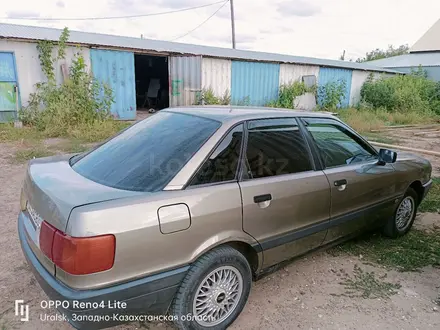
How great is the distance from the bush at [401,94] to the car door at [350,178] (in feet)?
55.4

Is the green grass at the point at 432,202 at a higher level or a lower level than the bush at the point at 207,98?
lower

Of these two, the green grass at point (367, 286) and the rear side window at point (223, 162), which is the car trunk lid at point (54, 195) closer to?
the rear side window at point (223, 162)

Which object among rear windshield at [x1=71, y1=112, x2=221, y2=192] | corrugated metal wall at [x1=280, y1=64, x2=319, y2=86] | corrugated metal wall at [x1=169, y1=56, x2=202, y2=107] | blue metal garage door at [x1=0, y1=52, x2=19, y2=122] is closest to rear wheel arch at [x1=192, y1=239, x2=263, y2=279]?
rear windshield at [x1=71, y1=112, x2=221, y2=192]

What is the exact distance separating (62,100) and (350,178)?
896cm

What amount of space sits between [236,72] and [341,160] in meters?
11.3

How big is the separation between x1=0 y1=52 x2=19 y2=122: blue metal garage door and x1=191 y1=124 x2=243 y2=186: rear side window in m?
9.80

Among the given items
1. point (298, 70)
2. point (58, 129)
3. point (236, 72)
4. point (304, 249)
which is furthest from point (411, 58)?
point (304, 249)

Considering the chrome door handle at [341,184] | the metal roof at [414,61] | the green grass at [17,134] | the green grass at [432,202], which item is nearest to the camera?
the chrome door handle at [341,184]

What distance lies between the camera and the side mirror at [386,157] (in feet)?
11.0

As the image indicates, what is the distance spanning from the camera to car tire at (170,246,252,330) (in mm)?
2082

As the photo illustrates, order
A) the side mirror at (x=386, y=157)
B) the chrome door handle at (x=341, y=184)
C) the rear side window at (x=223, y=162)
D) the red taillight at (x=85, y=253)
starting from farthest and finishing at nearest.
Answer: the side mirror at (x=386, y=157)
the chrome door handle at (x=341, y=184)
the rear side window at (x=223, y=162)
the red taillight at (x=85, y=253)

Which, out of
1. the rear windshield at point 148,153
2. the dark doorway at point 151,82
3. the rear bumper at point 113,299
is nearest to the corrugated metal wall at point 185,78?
the dark doorway at point 151,82

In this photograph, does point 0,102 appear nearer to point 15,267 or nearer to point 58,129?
point 58,129

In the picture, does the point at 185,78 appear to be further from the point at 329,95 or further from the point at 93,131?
the point at 329,95
